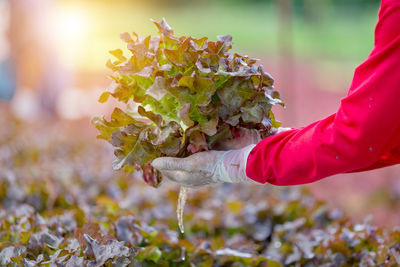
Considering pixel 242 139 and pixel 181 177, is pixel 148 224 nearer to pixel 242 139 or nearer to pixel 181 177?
pixel 181 177

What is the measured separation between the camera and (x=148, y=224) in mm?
3326

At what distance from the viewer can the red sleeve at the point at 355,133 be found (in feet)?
5.75

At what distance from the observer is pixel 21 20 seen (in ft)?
37.1

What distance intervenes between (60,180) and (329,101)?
12971 mm

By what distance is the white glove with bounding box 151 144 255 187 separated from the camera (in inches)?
87.2

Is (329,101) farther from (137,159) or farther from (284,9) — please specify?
(137,159)

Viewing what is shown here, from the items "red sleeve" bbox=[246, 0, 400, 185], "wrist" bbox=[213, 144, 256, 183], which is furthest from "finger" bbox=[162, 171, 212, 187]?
"red sleeve" bbox=[246, 0, 400, 185]

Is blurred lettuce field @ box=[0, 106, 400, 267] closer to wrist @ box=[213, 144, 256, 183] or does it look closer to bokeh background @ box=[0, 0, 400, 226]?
wrist @ box=[213, 144, 256, 183]

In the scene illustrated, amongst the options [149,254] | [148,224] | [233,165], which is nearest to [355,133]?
[233,165]

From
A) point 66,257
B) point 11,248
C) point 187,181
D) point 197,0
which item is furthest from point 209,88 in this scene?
point 197,0

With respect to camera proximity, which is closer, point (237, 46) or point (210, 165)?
point (210, 165)

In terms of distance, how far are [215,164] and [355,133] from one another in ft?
2.29

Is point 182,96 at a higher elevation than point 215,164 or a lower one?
higher

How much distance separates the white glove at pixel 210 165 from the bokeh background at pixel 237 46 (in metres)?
2.80
